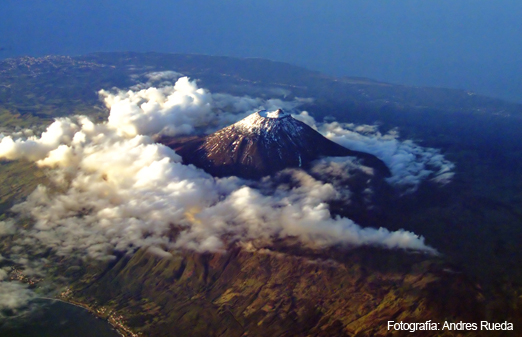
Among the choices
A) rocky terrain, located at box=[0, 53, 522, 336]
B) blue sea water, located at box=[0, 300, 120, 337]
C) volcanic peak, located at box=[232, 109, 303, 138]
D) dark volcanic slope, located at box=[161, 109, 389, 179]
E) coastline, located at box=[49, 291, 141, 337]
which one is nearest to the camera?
rocky terrain, located at box=[0, 53, 522, 336]

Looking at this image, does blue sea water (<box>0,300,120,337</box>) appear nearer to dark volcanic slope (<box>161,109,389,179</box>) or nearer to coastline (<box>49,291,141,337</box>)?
coastline (<box>49,291,141,337</box>)

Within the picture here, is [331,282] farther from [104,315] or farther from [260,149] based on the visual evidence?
[104,315]

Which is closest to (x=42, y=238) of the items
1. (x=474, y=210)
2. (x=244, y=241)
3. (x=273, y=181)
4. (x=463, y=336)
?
(x=244, y=241)

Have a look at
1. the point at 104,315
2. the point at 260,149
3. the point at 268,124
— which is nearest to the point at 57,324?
the point at 104,315

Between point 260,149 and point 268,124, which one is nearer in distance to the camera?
point 260,149

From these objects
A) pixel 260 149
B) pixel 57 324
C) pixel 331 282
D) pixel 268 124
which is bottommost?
pixel 57 324

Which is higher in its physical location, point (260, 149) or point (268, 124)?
point (268, 124)

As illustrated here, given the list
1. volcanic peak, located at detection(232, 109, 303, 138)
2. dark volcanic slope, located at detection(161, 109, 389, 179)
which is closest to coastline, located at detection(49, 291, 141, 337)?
dark volcanic slope, located at detection(161, 109, 389, 179)

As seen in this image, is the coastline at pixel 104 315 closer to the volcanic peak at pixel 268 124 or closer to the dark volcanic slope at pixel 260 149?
the dark volcanic slope at pixel 260 149

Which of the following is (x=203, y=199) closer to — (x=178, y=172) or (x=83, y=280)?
(x=178, y=172)
